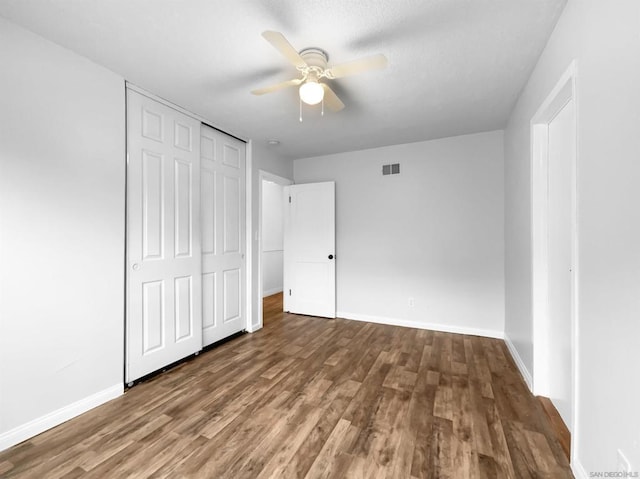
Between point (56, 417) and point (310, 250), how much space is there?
3193 millimetres

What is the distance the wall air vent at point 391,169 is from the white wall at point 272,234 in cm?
290

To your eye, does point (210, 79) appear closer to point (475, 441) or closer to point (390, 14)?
point (390, 14)

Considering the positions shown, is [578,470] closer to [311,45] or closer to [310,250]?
[311,45]

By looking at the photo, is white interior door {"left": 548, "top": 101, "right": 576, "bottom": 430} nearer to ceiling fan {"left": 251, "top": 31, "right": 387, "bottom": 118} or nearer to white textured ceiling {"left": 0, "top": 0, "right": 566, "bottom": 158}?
white textured ceiling {"left": 0, "top": 0, "right": 566, "bottom": 158}

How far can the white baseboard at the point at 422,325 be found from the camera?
11.4 ft

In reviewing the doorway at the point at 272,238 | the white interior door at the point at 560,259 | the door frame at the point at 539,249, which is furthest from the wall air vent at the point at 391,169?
the doorway at the point at 272,238

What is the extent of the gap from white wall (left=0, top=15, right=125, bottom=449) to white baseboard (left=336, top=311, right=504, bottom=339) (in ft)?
9.56

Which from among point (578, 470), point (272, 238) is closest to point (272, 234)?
point (272, 238)

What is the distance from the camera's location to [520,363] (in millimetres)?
2578

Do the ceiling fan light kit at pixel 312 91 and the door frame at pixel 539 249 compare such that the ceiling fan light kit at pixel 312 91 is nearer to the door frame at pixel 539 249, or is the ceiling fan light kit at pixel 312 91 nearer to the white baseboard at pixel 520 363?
the door frame at pixel 539 249

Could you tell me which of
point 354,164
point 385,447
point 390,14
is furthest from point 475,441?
point 354,164

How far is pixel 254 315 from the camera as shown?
12.5 feet

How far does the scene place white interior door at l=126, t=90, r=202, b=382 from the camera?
239 centimetres

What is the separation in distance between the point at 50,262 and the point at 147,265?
69cm
